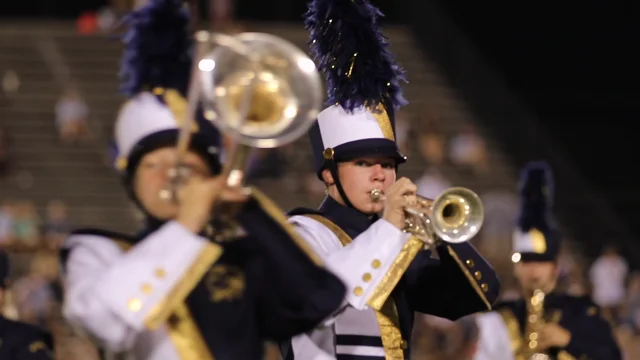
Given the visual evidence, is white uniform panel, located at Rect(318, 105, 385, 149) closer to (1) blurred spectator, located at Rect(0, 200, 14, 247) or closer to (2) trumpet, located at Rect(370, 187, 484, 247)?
(2) trumpet, located at Rect(370, 187, 484, 247)

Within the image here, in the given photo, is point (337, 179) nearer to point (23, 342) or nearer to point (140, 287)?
point (23, 342)

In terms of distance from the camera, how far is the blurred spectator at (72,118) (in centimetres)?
2117

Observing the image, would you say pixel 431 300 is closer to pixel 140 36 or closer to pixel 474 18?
pixel 140 36

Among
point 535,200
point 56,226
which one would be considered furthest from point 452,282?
point 56,226

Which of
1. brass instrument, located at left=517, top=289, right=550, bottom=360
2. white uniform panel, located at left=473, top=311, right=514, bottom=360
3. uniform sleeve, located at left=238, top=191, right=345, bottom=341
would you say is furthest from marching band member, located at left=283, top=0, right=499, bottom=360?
brass instrument, located at left=517, top=289, right=550, bottom=360

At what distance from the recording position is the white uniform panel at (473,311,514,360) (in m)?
7.51

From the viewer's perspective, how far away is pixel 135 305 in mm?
4062

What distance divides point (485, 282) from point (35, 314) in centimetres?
839

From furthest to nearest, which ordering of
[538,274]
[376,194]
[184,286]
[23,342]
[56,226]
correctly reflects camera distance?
[56,226] → [538,274] → [23,342] → [376,194] → [184,286]

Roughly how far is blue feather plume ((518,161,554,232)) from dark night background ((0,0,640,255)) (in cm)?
1568

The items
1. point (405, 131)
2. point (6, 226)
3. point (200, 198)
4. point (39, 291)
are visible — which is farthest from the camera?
point (405, 131)

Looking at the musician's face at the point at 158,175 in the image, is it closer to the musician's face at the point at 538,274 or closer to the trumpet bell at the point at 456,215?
the trumpet bell at the point at 456,215

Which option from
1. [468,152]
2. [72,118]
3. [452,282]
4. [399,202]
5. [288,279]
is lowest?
[72,118]

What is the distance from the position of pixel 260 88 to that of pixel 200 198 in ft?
1.03
